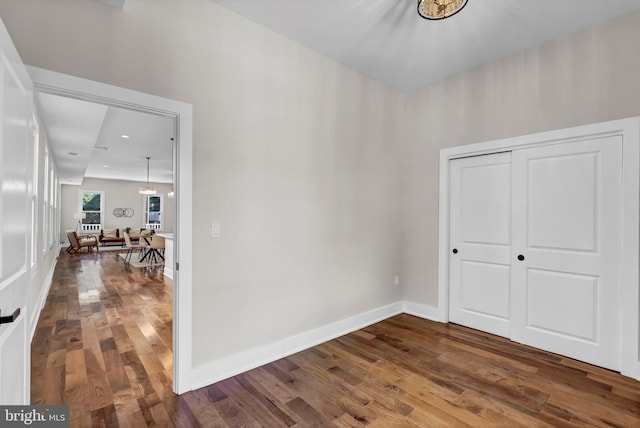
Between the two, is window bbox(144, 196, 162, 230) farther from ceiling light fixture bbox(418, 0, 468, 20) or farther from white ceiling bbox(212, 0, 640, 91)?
ceiling light fixture bbox(418, 0, 468, 20)

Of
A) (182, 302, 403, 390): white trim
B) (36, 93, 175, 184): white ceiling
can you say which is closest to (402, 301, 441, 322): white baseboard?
(182, 302, 403, 390): white trim

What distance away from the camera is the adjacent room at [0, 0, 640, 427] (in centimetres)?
197

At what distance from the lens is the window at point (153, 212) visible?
528 inches

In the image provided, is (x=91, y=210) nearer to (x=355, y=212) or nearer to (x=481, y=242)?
(x=355, y=212)

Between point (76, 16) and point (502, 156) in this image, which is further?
point (502, 156)

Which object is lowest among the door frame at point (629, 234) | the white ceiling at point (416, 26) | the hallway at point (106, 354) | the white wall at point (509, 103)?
the hallway at point (106, 354)

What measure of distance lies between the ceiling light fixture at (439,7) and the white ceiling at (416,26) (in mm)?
306

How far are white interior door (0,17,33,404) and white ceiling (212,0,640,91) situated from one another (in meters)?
1.59

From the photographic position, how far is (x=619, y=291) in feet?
8.41

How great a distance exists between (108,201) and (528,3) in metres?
14.6

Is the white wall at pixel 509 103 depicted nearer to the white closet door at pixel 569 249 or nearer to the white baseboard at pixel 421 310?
the white baseboard at pixel 421 310

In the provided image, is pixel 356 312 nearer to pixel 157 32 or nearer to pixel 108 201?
pixel 157 32

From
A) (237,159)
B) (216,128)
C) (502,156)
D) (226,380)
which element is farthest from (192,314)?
(502,156)

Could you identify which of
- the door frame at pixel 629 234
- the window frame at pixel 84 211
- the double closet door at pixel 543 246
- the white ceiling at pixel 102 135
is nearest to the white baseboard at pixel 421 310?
the double closet door at pixel 543 246
